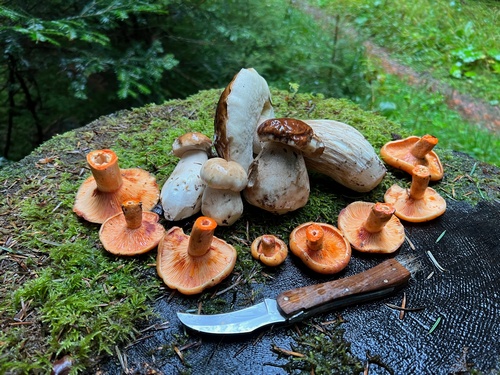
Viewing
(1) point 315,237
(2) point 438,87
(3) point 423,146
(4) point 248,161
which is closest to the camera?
(1) point 315,237

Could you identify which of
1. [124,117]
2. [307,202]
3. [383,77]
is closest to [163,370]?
[307,202]

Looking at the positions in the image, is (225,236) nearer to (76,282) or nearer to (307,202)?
(307,202)

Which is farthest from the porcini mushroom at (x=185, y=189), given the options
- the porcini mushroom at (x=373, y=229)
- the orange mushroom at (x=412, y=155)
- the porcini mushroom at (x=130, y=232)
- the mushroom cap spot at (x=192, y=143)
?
the orange mushroom at (x=412, y=155)

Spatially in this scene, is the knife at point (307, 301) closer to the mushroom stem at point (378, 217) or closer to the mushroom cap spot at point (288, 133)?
the mushroom stem at point (378, 217)

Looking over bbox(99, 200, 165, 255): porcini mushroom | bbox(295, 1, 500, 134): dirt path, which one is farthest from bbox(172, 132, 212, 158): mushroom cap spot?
bbox(295, 1, 500, 134): dirt path

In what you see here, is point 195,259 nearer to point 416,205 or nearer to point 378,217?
point 378,217

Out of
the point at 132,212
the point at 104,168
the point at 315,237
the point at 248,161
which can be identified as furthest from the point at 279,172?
the point at 104,168

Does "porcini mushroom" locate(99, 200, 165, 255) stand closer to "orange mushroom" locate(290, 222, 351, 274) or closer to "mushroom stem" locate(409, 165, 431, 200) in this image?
"orange mushroom" locate(290, 222, 351, 274)
